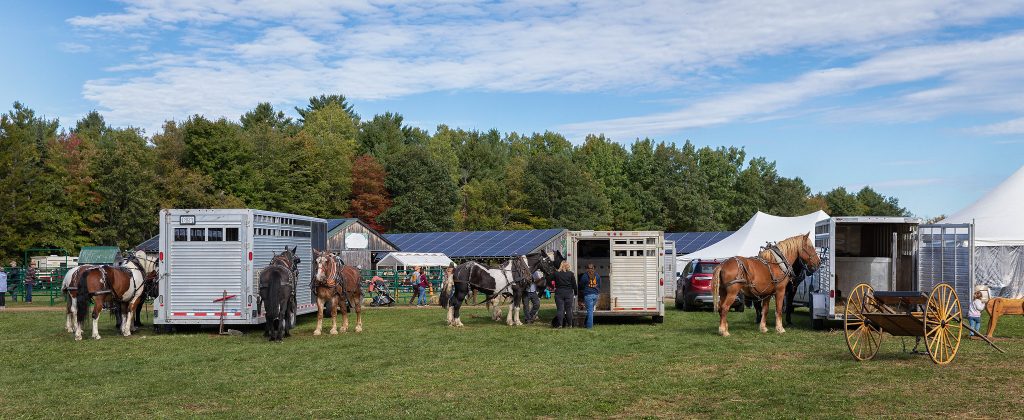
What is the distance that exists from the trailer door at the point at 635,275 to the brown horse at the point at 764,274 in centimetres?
248

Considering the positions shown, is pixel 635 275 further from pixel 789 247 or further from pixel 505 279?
pixel 789 247

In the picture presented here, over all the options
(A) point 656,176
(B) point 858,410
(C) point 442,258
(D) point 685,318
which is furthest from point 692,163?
(B) point 858,410

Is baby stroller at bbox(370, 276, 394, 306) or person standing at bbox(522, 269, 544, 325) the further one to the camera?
baby stroller at bbox(370, 276, 394, 306)

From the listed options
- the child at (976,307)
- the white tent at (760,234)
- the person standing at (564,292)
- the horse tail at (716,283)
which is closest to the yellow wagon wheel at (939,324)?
the child at (976,307)

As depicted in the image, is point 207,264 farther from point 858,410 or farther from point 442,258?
Answer: point 442,258

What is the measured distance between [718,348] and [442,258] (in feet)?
122

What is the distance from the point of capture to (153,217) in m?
67.4

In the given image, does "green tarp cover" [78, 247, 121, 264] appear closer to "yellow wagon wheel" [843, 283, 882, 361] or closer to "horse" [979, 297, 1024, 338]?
"horse" [979, 297, 1024, 338]

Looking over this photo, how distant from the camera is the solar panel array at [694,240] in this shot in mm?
64688

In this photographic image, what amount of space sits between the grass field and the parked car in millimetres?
8671

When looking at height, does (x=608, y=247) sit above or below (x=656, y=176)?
below

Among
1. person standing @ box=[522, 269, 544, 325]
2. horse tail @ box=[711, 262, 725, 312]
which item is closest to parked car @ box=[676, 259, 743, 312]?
person standing @ box=[522, 269, 544, 325]

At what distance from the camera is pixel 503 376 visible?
14.5 metres

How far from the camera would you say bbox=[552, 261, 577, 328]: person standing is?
23.5m
